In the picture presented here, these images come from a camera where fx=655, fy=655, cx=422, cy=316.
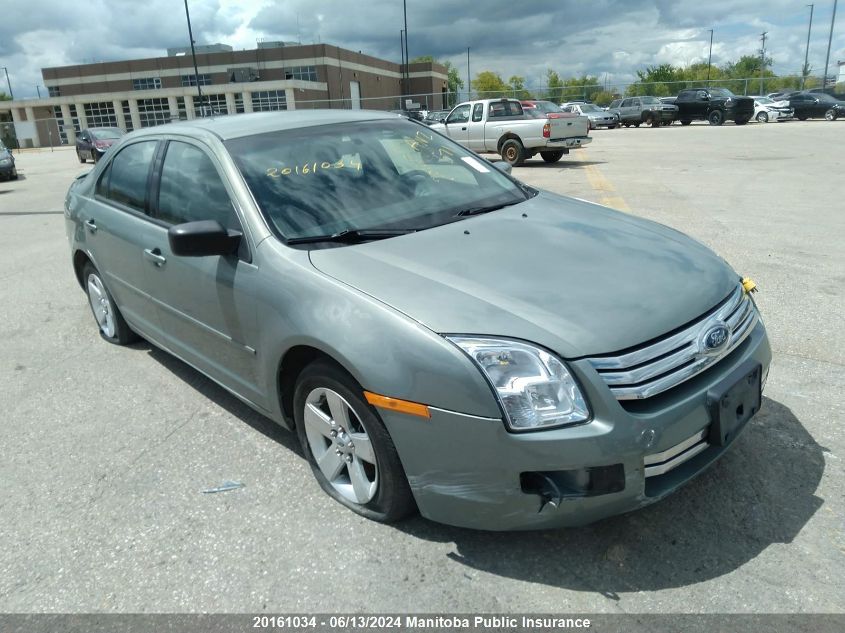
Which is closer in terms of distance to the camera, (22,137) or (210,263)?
(210,263)

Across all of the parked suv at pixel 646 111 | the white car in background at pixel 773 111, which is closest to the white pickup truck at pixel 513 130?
the parked suv at pixel 646 111

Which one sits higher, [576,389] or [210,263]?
[210,263]

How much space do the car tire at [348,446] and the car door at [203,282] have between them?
1.35 feet

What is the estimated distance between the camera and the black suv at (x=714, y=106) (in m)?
32.3

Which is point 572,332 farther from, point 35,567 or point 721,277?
point 35,567

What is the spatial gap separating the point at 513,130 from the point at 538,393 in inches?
616

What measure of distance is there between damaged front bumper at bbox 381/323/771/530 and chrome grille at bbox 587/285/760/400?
43 millimetres

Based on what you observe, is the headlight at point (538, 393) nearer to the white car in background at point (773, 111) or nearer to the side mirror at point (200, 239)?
the side mirror at point (200, 239)

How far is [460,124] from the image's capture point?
18.0 m

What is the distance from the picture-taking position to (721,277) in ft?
9.24

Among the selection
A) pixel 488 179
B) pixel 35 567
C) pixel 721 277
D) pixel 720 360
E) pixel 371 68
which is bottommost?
pixel 35 567

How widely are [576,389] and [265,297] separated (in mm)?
1412

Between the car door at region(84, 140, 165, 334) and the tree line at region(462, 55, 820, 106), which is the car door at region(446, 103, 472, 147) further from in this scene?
the tree line at region(462, 55, 820, 106)

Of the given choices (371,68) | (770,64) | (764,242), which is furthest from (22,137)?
(770,64)
